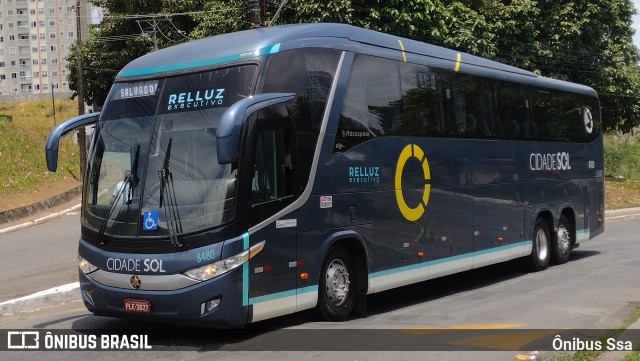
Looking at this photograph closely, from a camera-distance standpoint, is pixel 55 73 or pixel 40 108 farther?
pixel 55 73

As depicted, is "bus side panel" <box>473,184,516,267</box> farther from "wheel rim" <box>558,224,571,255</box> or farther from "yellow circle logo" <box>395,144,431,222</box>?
"wheel rim" <box>558,224,571,255</box>

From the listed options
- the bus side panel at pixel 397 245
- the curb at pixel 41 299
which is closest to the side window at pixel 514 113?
the bus side panel at pixel 397 245

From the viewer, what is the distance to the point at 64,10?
10875 cm

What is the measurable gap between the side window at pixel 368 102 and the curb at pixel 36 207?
17287 millimetres

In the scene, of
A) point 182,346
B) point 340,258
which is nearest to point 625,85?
point 340,258

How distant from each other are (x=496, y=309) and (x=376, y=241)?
1945 mm

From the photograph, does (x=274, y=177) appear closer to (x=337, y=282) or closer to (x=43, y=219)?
(x=337, y=282)

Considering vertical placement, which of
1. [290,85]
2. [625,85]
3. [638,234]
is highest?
[625,85]

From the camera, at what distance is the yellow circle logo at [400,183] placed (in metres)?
10.9

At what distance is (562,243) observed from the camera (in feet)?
52.9

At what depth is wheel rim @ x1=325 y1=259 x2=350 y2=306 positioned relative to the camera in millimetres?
9594

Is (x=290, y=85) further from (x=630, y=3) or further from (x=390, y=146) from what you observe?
(x=630, y=3)

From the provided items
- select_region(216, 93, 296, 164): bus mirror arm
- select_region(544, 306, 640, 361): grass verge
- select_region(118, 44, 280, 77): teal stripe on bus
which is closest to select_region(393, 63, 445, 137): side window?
select_region(118, 44, 280, 77): teal stripe on bus

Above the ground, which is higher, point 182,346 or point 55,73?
point 55,73
